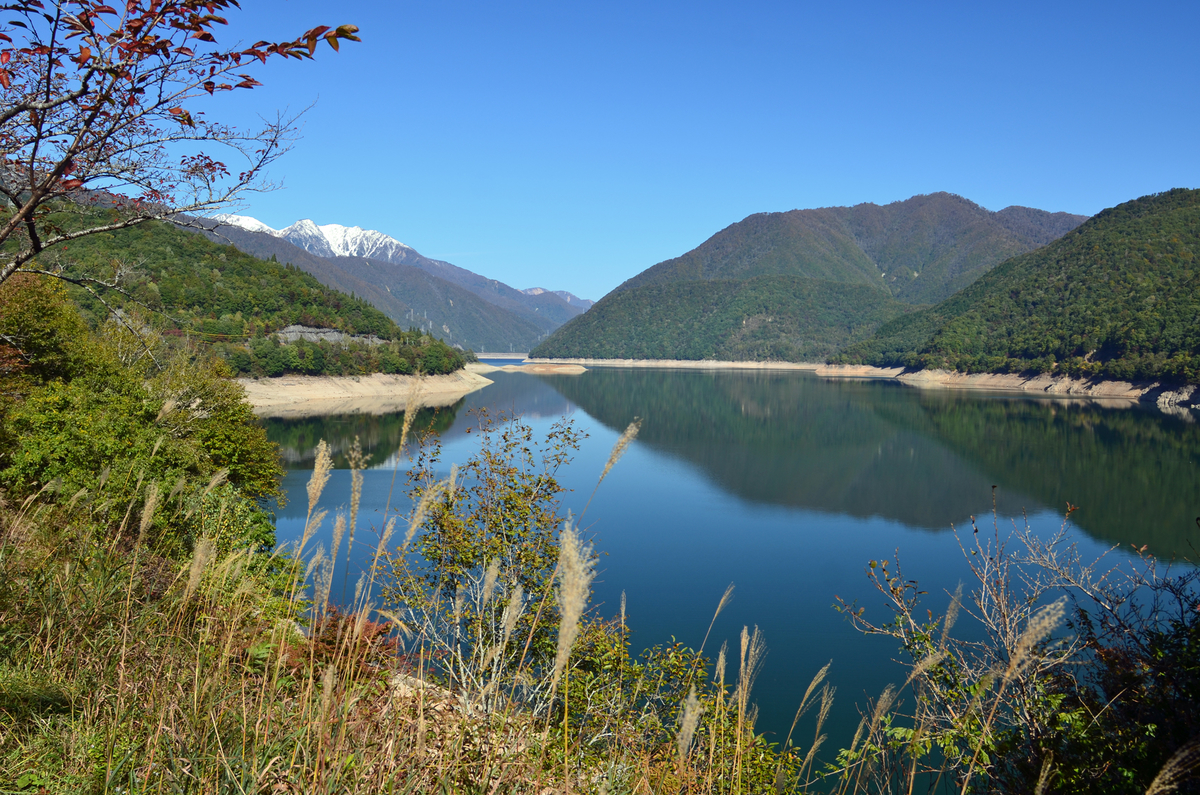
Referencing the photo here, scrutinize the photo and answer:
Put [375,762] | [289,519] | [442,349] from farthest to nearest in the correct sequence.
Result: 1. [442,349]
2. [289,519]
3. [375,762]

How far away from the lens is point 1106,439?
136ft

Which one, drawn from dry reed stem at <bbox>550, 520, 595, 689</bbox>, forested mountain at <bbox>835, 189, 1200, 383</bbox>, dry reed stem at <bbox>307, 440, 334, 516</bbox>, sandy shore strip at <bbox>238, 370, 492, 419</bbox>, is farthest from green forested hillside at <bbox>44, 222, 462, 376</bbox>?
forested mountain at <bbox>835, 189, 1200, 383</bbox>

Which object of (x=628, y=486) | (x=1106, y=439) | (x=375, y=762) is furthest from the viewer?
(x=1106, y=439)

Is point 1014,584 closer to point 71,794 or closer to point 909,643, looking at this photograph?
point 909,643

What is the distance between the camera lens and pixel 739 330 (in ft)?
593

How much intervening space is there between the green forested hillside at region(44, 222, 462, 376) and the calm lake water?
17254mm

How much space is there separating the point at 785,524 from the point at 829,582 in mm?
6693

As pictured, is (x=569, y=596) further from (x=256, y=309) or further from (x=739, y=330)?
(x=739, y=330)

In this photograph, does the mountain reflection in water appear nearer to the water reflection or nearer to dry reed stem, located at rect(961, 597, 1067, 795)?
the water reflection

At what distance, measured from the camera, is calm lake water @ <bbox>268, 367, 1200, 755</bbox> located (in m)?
14.6

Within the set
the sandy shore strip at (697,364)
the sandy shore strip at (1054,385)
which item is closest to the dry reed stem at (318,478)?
the sandy shore strip at (1054,385)

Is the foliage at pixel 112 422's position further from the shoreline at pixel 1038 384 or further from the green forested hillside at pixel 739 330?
the green forested hillside at pixel 739 330

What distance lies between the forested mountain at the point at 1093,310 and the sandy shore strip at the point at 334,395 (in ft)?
225

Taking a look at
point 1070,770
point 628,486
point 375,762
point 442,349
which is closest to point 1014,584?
point 1070,770
